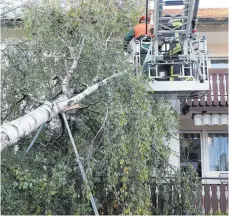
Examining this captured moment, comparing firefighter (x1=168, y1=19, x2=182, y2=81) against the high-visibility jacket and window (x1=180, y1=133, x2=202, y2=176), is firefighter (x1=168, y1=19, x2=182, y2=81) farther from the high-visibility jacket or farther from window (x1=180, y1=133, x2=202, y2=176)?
window (x1=180, y1=133, x2=202, y2=176)

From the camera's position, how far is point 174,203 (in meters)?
6.34

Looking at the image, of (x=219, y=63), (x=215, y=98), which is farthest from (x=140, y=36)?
(x=219, y=63)

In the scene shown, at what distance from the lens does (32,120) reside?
187 inches

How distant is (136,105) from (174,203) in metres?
1.83

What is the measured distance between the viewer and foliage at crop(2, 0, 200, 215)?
4.96 meters

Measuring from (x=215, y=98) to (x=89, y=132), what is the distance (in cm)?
448

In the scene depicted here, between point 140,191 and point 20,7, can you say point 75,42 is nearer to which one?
point 20,7

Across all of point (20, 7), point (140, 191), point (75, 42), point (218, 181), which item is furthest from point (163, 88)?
point (218, 181)

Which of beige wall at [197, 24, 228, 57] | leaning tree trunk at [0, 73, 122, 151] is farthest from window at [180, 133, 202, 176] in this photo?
leaning tree trunk at [0, 73, 122, 151]

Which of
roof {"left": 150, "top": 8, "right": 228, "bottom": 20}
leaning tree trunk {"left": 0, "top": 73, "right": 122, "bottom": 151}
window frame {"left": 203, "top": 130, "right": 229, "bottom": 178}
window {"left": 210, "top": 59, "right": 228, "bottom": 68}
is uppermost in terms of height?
roof {"left": 150, "top": 8, "right": 228, "bottom": 20}

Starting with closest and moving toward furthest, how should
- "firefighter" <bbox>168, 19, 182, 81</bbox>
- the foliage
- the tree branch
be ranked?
the foliage → the tree branch → "firefighter" <bbox>168, 19, 182, 81</bbox>

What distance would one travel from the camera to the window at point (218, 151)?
11.0 m

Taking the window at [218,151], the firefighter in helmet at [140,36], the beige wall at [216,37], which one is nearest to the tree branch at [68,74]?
the firefighter in helmet at [140,36]

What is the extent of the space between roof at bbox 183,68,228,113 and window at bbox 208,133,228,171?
2004mm
